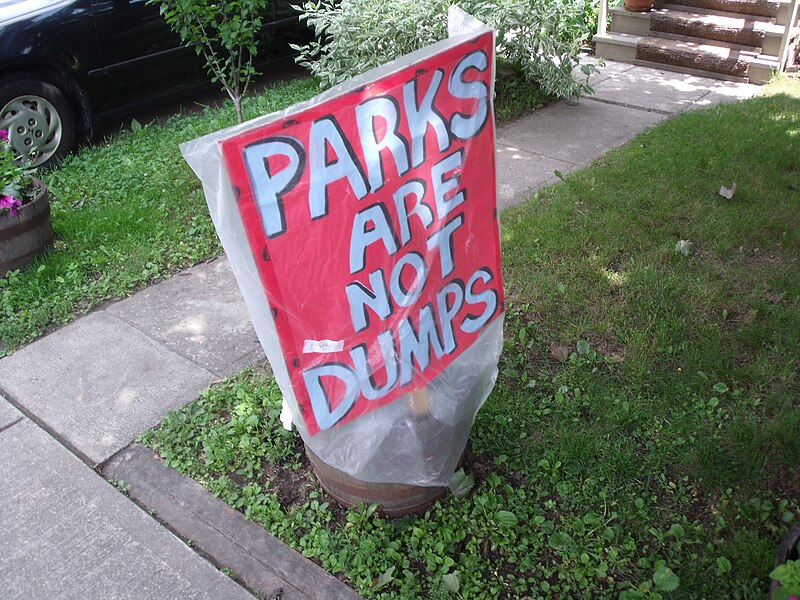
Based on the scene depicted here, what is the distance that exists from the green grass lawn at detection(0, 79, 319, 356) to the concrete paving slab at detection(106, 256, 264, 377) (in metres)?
0.16

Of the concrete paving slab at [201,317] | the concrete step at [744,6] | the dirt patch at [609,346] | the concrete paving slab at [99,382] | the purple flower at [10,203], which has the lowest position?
the dirt patch at [609,346]

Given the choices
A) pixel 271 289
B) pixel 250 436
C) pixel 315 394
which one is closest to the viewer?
pixel 271 289

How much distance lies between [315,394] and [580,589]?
1080 mm

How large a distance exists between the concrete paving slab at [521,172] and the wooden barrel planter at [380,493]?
100 inches

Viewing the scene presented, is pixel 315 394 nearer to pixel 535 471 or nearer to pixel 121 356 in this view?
pixel 535 471

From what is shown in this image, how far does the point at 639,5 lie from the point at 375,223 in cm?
681

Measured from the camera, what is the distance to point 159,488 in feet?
9.16

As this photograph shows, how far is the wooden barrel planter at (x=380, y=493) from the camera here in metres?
2.51

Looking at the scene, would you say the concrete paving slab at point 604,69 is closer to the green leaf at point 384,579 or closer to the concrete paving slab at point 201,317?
the concrete paving slab at point 201,317


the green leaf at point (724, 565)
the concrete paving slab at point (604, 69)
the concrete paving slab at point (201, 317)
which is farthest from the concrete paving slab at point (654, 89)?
the green leaf at point (724, 565)

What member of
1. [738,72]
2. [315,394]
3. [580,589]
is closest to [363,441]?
[315,394]

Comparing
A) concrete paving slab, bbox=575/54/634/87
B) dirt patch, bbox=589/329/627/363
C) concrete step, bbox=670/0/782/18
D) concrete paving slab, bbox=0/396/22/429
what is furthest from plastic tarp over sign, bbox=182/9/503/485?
concrete step, bbox=670/0/782/18

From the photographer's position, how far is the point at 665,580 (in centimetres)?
225

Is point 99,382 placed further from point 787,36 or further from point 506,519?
point 787,36
